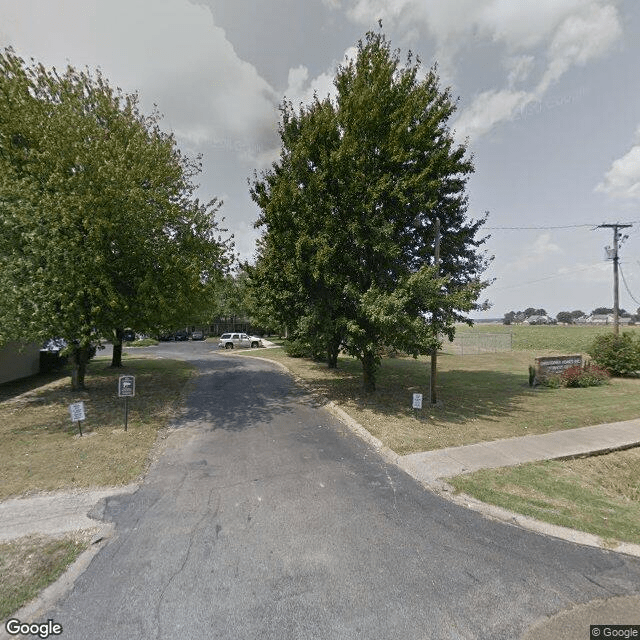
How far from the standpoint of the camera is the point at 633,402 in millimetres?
11320

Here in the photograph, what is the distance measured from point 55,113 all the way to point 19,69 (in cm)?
205

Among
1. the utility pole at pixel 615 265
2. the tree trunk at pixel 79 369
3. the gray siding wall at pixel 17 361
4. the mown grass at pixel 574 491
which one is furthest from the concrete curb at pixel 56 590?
the utility pole at pixel 615 265

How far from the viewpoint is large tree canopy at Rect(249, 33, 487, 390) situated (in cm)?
941

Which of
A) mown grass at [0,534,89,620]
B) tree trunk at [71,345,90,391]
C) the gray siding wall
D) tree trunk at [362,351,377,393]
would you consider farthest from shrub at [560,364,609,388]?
the gray siding wall

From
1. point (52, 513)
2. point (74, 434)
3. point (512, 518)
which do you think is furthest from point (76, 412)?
point (512, 518)

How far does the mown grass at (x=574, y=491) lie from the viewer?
14.5 ft

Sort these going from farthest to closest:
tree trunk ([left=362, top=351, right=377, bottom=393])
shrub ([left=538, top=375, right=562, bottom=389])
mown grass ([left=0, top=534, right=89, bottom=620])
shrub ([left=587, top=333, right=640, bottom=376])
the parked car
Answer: the parked car → shrub ([left=587, top=333, right=640, bottom=376]) → shrub ([left=538, top=375, right=562, bottom=389]) → tree trunk ([left=362, top=351, right=377, bottom=393]) → mown grass ([left=0, top=534, right=89, bottom=620])

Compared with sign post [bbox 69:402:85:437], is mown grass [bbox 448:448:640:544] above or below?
below

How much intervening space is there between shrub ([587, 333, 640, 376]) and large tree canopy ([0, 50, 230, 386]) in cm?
2054

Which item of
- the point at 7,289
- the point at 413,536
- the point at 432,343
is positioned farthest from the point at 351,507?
the point at 7,289

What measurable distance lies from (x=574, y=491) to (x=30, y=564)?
7716 mm

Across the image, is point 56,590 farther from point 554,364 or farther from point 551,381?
point 554,364

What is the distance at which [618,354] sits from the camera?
55.0ft

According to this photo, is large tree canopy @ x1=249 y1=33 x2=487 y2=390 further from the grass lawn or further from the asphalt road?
the asphalt road
